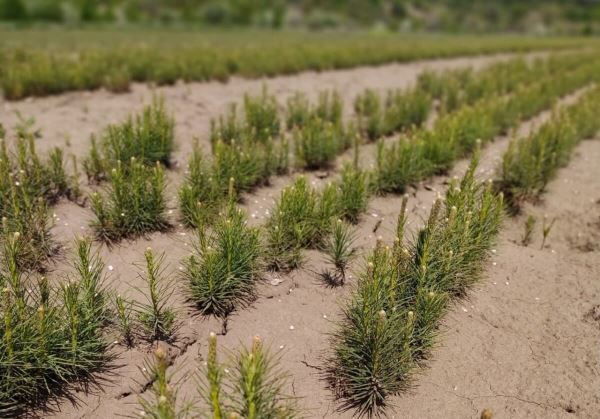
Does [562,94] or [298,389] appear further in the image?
[562,94]

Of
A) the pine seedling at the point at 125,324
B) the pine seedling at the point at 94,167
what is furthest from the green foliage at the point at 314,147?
the pine seedling at the point at 125,324

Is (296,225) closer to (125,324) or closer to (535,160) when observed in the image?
(125,324)

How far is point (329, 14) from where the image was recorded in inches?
3054

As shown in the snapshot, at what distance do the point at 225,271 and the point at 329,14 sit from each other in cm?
8092

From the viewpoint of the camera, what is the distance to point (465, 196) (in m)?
4.12

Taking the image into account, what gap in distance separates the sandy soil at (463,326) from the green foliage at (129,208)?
5.3 inches

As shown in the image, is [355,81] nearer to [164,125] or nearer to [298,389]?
[164,125]

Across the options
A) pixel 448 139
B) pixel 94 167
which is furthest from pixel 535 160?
pixel 94 167

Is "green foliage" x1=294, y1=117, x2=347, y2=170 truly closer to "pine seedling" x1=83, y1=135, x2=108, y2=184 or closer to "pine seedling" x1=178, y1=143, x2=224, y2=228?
"pine seedling" x1=178, y1=143, x2=224, y2=228

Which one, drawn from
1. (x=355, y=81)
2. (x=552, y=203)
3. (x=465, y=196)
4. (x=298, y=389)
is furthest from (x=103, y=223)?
(x=355, y=81)

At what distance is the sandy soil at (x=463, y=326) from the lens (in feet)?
10.3

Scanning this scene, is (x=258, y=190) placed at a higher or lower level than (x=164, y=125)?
lower

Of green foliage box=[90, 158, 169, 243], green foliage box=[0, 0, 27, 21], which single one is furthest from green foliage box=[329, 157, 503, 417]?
green foliage box=[0, 0, 27, 21]

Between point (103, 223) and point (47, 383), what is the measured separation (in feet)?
5.71
